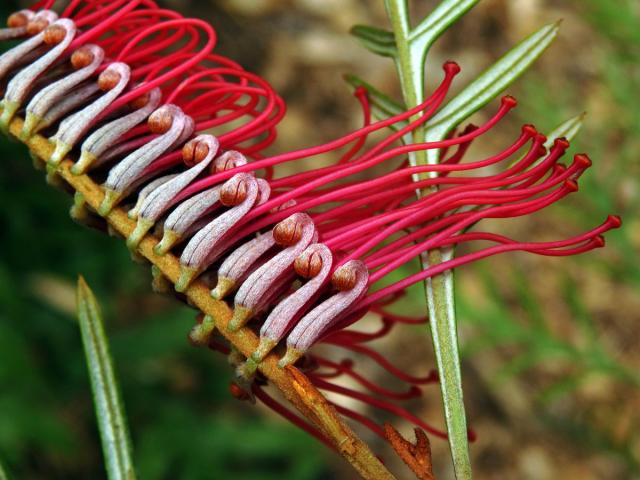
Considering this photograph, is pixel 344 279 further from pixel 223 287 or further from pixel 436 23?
pixel 436 23

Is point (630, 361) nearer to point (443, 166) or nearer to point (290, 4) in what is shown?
point (290, 4)

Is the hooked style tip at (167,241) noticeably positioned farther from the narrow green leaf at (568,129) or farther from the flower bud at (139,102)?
the narrow green leaf at (568,129)

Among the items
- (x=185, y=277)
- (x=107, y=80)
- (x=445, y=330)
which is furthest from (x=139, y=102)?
(x=445, y=330)

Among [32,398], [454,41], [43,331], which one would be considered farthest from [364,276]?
[454,41]

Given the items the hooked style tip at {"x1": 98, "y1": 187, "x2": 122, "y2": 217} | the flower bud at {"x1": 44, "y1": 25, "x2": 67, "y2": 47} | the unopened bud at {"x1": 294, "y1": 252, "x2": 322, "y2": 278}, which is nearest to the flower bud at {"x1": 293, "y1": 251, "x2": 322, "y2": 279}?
the unopened bud at {"x1": 294, "y1": 252, "x2": 322, "y2": 278}

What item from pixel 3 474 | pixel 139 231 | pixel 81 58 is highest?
pixel 81 58

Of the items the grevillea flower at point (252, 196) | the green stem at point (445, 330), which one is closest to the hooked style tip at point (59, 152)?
the grevillea flower at point (252, 196)

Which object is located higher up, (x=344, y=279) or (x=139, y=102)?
(x=139, y=102)
